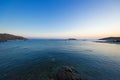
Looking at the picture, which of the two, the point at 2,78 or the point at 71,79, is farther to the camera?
the point at 2,78

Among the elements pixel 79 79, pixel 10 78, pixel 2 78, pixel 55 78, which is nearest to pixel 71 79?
pixel 79 79

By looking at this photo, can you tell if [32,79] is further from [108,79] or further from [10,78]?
[108,79]

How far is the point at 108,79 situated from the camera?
1195 centimetres

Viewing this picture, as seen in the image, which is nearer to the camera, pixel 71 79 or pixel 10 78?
pixel 71 79

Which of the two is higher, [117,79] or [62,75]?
[62,75]

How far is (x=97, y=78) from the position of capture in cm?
1208

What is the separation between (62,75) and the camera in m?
11.7

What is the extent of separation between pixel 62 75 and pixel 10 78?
803cm

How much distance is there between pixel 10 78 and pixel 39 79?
455cm

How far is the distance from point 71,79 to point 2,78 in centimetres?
1056

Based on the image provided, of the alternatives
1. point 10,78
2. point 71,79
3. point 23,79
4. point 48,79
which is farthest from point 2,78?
point 71,79

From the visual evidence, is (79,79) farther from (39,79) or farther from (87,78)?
(39,79)

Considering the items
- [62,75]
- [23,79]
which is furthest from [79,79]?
[23,79]

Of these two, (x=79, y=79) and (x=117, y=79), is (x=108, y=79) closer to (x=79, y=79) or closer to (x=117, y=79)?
(x=117, y=79)
